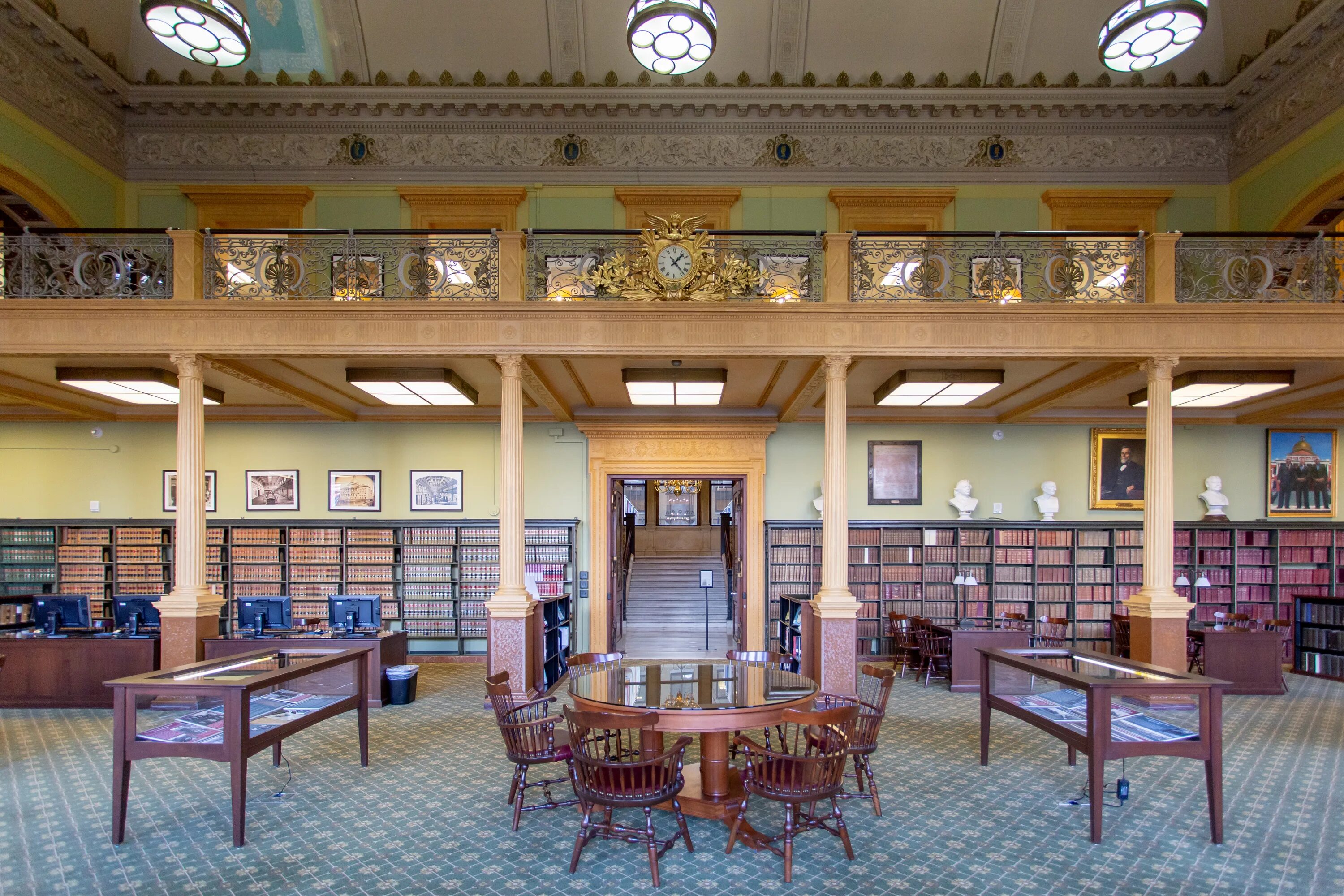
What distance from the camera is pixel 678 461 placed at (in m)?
10.8

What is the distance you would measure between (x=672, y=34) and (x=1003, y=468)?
7.57m

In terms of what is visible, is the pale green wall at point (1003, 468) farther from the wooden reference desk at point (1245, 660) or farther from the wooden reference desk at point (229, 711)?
the wooden reference desk at point (229, 711)

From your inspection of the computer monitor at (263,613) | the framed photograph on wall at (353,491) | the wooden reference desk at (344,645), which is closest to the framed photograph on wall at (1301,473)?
the wooden reference desk at (344,645)

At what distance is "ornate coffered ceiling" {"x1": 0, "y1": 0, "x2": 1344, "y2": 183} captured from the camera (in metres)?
10.3

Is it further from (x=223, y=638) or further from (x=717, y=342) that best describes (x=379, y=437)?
(x=717, y=342)

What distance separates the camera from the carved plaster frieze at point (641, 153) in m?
10.5

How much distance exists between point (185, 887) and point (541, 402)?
6.83 m

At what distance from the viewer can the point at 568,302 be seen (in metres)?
7.27

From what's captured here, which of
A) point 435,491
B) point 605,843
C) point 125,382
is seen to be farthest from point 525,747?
point 125,382

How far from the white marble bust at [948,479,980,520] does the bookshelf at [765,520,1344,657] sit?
248mm

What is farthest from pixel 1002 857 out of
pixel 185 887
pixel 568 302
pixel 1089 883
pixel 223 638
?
pixel 223 638

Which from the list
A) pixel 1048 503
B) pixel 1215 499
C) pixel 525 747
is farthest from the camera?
pixel 1048 503

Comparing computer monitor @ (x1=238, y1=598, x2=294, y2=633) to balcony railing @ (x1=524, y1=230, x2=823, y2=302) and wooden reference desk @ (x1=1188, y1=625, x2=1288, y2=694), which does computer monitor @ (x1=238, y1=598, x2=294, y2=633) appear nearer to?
balcony railing @ (x1=524, y1=230, x2=823, y2=302)

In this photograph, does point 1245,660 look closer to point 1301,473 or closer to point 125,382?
point 1301,473
